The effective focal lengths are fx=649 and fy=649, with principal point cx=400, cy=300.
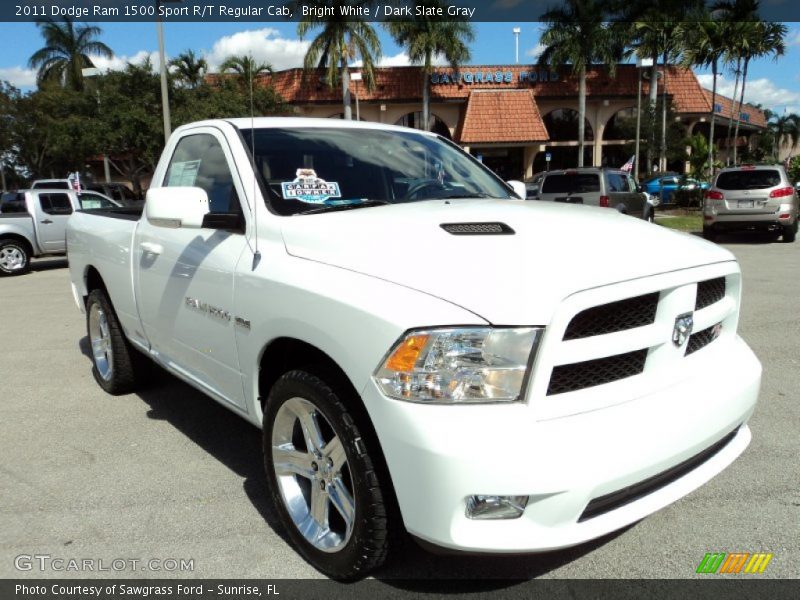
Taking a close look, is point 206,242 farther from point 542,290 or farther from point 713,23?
point 713,23

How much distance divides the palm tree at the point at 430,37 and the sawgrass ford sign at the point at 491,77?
198cm

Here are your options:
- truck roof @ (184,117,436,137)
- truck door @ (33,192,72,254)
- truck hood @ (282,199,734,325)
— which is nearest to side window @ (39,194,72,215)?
truck door @ (33,192,72,254)

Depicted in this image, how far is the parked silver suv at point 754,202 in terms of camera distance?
14625 millimetres

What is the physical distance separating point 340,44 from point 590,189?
2225 centimetres

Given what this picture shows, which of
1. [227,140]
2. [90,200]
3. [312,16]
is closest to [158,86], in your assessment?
[312,16]

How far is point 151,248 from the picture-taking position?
12.7 feet

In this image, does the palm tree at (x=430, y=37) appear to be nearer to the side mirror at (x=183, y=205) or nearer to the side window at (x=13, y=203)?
the side window at (x=13, y=203)

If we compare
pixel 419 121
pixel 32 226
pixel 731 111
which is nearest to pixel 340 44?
pixel 419 121

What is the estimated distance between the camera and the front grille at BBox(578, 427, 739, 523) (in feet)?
7.16

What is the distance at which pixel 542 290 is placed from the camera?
2.10m

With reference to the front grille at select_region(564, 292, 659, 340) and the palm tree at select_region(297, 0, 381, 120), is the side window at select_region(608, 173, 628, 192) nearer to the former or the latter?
the front grille at select_region(564, 292, 659, 340)

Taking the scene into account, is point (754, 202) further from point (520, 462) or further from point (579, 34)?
point (579, 34)

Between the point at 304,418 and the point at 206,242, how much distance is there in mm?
1157

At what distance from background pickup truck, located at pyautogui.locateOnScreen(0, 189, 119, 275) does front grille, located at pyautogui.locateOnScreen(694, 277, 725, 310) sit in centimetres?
1390
